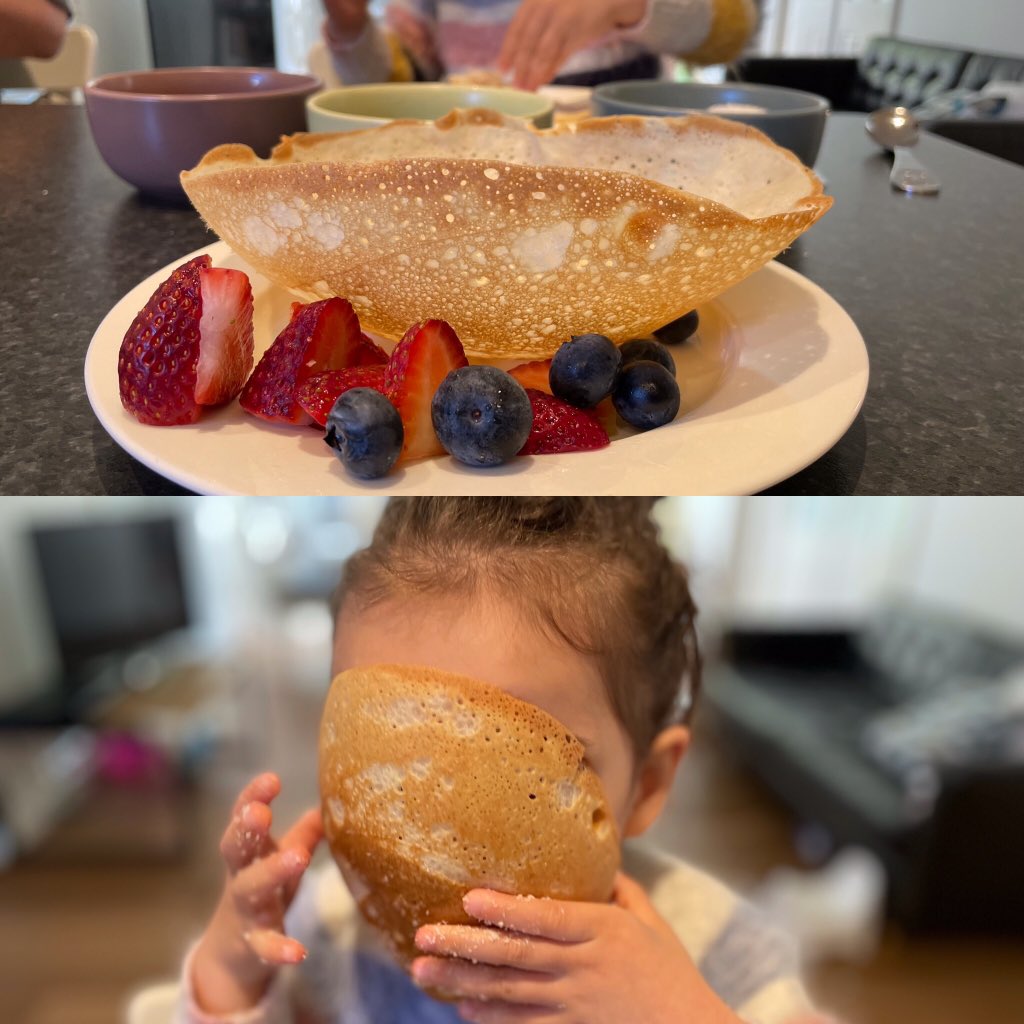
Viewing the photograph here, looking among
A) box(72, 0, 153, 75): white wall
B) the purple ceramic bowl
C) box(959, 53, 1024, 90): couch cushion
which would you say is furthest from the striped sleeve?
box(72, 0, 153, 75): white wall

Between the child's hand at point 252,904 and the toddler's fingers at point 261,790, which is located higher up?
the toddler's fingers at point 261,790

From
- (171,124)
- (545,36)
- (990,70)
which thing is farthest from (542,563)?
A: (990,70)

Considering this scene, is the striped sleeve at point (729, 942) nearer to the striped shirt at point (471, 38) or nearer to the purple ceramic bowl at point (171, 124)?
the purple ceramic bowl at point (171, 124)

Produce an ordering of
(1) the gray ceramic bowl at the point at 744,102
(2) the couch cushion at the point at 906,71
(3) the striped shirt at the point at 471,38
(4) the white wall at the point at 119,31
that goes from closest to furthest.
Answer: (1) the gray ceramic bowl at the point at 744,102
(3) the striped shirt at the point at 471,38
(2) the couch cushion at the point at 906,71
(4) the white wall at the point at 119,31

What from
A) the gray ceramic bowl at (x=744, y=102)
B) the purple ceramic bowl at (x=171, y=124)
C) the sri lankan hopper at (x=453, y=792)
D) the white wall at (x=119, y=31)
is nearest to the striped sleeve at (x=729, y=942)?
the sri lankan hopper at (x=453, y=792)

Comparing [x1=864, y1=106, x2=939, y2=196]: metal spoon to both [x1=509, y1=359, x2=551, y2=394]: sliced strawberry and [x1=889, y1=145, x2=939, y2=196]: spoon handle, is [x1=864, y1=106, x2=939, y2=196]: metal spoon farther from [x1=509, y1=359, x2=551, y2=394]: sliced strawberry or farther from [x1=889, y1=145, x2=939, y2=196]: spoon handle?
[x1=509, y1=359, x2=551, y2=394]: sliced strawberry

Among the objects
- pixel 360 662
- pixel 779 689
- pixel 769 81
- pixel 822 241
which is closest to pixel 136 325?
pixel 360 662

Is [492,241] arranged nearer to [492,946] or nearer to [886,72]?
[492,946]

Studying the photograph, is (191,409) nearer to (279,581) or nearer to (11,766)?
(279,581)
